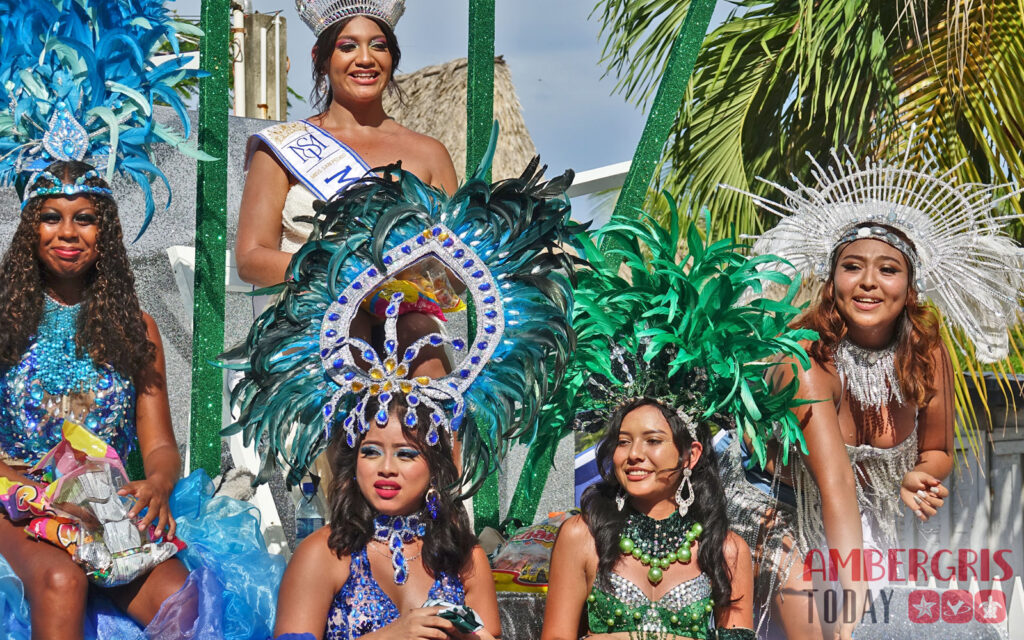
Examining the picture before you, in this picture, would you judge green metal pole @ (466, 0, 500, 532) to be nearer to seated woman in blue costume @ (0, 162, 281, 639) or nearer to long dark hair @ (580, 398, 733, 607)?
long dark hair @ (580, 398, 733, 607)

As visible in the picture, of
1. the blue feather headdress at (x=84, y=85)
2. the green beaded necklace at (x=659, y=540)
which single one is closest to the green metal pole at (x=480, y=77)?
the blue feather headdress at (x=84, y=85)

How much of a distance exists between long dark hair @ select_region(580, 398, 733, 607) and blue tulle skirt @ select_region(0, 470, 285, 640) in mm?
948

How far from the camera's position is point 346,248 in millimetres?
3475

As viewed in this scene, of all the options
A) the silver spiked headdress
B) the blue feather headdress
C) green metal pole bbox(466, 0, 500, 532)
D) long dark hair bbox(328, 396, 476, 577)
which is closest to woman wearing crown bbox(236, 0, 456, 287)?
the blue feather headdress

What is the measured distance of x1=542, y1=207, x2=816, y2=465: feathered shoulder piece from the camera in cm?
358

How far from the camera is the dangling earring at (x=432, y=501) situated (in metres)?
3.38

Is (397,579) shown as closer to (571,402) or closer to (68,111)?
(571,402)

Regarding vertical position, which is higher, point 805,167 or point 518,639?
point 805,167

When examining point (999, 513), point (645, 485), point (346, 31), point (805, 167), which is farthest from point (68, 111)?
point (999, 513)

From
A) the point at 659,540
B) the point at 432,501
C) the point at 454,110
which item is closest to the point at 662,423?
the point at 659,540

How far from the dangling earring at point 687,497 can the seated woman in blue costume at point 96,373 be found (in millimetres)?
1190

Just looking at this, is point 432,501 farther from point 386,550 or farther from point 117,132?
point 117,132

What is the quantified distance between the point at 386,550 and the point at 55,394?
3.55 feet

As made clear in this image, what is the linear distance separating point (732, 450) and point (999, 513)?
18.3ft
